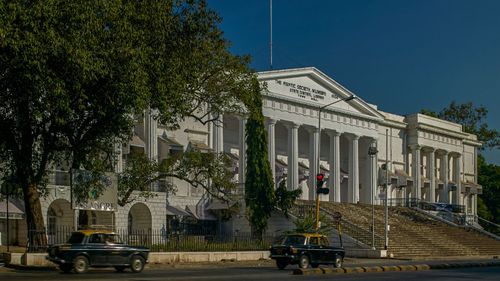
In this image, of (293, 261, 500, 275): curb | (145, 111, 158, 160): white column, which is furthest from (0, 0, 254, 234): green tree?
(145, 111, 158, 160): white column

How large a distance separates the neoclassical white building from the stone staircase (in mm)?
2802

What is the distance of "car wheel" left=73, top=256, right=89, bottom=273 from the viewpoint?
27781 millimetres

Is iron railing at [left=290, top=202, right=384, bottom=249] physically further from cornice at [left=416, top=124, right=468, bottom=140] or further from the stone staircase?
cornice at [left=416, top=124, right=468, bottom=140]

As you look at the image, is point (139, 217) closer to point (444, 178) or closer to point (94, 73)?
point (94, 73)

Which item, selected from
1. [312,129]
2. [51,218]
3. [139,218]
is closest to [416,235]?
[312,129]

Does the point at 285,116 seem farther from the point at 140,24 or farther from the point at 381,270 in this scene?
the point at 140,24

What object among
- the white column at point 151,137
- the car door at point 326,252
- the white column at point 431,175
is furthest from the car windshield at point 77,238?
the white column at point 431,175

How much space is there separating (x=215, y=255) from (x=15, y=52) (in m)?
17.6

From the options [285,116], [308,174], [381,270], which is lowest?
[381,270]

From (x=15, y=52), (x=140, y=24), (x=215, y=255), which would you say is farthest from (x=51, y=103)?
(x=215, y=255)

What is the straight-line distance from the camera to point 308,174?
222 ft

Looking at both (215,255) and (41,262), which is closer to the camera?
(41,262)

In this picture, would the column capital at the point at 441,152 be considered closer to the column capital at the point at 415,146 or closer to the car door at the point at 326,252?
Result: the column capital at the point at 415,146

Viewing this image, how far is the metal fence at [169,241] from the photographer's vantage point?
31781 mm
